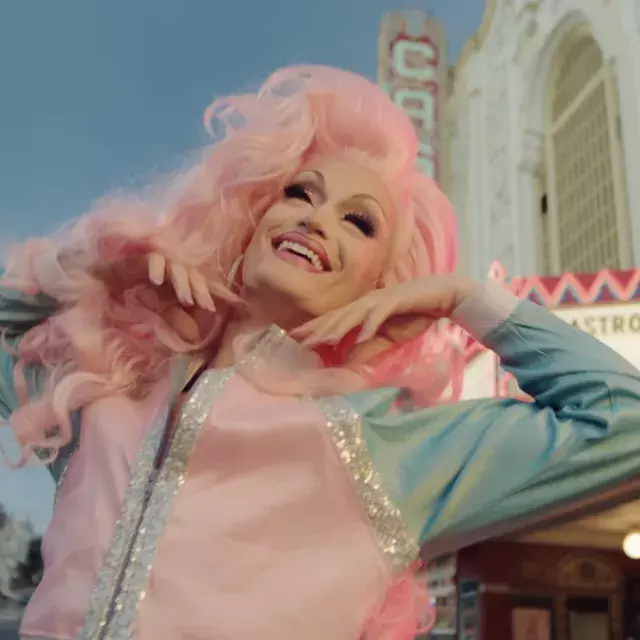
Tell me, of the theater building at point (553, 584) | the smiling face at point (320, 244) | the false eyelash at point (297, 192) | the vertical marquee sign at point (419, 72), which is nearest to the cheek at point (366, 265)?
the smiling face at point (320, 244)

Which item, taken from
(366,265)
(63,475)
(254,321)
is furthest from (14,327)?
(366,265)

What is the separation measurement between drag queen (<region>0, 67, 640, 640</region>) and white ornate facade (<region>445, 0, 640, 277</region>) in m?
3.61

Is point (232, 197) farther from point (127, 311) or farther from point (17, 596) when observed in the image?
point (17, 596)

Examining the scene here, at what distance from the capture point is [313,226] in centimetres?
93

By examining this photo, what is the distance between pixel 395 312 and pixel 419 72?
548cm

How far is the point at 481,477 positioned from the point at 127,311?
478mm

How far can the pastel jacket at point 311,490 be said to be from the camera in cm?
75

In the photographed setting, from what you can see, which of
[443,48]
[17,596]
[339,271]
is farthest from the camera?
[443,48]

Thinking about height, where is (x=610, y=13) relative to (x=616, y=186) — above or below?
above

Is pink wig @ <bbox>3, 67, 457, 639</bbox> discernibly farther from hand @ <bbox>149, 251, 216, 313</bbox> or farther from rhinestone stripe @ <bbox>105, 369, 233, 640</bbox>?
rhinestone stripe @ <bbox>105, 369, 233, 640</bbox>

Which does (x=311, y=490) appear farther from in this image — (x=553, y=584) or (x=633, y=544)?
(x=553, y=584)

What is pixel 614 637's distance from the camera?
4457 mm

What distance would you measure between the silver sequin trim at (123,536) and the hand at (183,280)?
0.48ft

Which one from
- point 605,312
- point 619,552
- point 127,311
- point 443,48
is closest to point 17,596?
point 127,311
